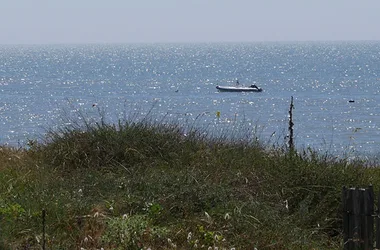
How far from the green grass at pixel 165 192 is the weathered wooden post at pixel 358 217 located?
1.70 feet

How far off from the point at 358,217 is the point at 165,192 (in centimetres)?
259

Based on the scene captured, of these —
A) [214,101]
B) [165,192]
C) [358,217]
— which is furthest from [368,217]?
[214,101]

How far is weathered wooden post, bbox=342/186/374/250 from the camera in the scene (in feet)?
24.8

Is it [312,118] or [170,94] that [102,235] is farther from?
[170,94]

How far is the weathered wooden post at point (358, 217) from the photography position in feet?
24.8

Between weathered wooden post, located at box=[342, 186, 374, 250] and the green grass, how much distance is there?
518mm

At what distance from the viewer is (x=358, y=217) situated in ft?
25.0

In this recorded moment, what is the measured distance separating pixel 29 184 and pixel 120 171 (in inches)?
61.5

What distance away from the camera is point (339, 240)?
29.0 ft

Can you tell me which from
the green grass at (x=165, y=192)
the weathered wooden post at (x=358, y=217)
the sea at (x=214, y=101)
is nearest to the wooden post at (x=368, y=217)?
the weathered wooden post at (x=358, y=217)

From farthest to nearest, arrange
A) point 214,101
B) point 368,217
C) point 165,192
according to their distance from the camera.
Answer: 1. point 214,101
2. point 165,192
3. point 368,217

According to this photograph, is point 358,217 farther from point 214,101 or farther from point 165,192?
point 214,101

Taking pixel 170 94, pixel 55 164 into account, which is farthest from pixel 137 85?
pixel 55 164

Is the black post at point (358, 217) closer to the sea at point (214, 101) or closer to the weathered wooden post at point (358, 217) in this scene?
the weathered wooden post at point (358, 217)
